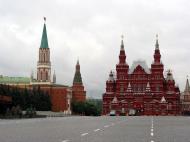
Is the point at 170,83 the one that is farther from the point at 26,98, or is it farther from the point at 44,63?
the point at 26,98

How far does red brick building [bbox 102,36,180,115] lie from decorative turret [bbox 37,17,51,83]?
75.1 ft

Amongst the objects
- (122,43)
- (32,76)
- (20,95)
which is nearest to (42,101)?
(20,95)

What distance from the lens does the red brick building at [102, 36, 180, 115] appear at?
153 m

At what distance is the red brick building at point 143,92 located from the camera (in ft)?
502

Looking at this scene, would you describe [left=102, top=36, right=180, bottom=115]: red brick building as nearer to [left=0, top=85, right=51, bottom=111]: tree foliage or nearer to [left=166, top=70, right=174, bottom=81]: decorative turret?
[left=166, top=70, right=174, bottom=81]: decorative turret

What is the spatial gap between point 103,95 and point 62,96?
521 inches

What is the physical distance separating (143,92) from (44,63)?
118 ft

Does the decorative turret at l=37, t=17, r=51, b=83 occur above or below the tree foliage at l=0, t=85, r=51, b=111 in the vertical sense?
above

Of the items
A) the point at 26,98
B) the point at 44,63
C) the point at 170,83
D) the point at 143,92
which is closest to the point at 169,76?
the point at 170,83

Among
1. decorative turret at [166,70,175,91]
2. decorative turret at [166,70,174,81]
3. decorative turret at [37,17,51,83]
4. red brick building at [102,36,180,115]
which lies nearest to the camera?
red brick building at [102,36,180,115]

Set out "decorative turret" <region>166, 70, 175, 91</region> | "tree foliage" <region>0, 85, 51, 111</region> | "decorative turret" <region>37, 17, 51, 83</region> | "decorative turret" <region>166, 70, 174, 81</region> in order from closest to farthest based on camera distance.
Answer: "tree foliage" <region>0, 85, 51, 111</region> → "decorative turret" <region>166, 70, 175, 91</region> → "decorative turret" <region>166, 70, 174, 81</region> → "decorative turret" <region>37, 17, 51, 83</region>

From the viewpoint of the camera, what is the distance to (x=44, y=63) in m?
171

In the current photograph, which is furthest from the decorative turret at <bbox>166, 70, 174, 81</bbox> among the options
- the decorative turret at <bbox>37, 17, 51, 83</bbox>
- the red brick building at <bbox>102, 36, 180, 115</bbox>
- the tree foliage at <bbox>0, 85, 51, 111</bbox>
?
the tree foliage at <bbox>0, 85, 51, 111</bbox>

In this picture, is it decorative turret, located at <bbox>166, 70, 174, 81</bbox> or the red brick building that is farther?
decorative turret, located at <bbox>166, 70, 174, 81</bbox>
